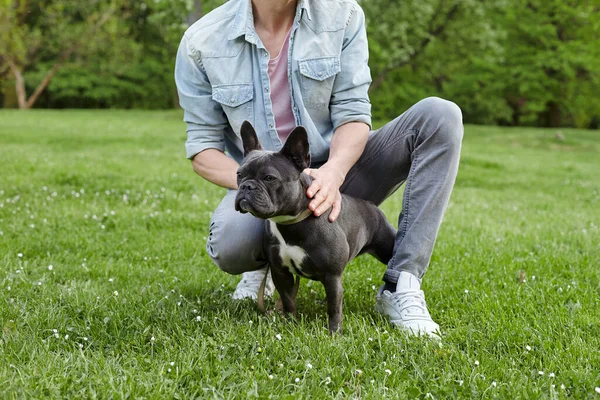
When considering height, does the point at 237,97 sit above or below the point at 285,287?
above

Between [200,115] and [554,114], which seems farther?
[554,114]

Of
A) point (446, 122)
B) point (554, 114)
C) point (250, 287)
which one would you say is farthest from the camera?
point (554, 114)

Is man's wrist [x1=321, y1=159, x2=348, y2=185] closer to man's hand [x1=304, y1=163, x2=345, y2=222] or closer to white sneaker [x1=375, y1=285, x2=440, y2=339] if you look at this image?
man's hand [x1=304, y1=163, x2=345, y2=222]

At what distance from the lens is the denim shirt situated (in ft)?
12.4

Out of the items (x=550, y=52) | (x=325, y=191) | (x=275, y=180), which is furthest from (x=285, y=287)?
(x=550, y=52)

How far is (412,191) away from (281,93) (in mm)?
972

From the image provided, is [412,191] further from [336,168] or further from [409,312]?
[409,312]

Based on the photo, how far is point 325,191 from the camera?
317 centimetres

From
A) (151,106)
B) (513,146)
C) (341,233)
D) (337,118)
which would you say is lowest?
(151,106)

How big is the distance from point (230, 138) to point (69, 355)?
1.74m

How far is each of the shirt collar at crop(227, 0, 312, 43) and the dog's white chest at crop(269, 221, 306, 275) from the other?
118 centimetres

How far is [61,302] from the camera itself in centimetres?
371

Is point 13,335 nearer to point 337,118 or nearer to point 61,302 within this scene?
point 61,302

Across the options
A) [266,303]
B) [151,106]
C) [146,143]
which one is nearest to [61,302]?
[266,303]
